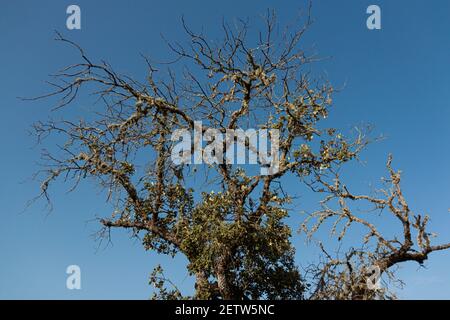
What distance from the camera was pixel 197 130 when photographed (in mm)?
13523

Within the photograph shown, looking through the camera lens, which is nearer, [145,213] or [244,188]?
[244,188]

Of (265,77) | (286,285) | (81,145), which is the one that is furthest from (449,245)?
(81,145)

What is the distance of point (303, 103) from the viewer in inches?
526

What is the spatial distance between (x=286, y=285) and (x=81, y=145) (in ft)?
23.6

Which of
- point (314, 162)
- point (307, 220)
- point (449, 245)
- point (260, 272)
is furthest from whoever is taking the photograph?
point (260, 272)

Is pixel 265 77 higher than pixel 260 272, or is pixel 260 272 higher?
→ pixel 265 77

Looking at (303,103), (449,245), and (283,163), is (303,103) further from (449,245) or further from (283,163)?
(449,245)

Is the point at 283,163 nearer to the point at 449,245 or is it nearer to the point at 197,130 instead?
the point at 197,130

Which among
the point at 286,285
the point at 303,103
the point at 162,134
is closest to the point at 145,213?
the point at 162,134
